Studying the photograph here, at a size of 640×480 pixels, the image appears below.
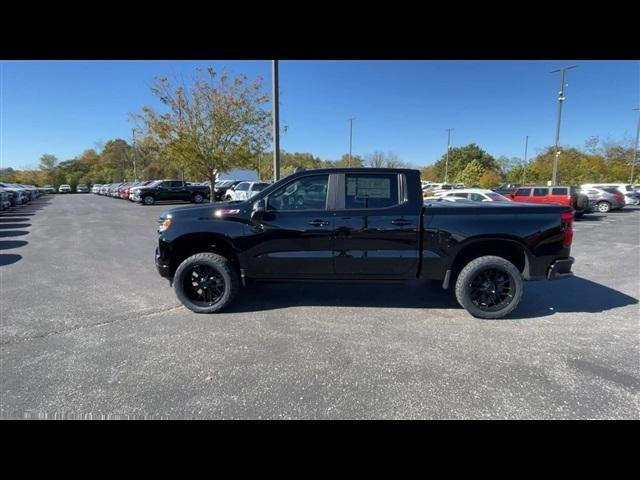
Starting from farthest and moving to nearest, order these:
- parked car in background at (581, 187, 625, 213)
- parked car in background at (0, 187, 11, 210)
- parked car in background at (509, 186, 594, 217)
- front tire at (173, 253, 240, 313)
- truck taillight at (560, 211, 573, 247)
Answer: parked car in background at (581, 187, 625, 213) < parked car in background at (0, 187, 11, 210) < parked car in background at (509, 186, 594, 217) < front tire at (173, 253, 240, 313) < truck taillight at (560, 211, 573, 247)

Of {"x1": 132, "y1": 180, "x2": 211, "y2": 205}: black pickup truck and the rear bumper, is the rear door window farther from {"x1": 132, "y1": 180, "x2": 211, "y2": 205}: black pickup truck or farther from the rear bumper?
{"x1": 132, "y1": 180, "x2": 211, "y2": 205}: black pickup truck

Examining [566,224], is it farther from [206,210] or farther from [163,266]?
[163,266]

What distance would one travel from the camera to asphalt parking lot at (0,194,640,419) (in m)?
2.38

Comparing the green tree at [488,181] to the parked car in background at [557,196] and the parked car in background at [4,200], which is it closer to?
the parked car in background at [557,196]

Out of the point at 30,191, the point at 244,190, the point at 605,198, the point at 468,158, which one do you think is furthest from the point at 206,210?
the point at 468,158

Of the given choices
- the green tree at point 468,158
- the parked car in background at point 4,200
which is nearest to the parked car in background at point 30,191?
the parked car in background at point 4,200

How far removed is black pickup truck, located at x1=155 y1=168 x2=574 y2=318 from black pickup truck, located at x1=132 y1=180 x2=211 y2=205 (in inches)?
879

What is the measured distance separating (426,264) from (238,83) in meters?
17.5

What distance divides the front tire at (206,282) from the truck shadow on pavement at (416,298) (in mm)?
254

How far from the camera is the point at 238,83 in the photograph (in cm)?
1775

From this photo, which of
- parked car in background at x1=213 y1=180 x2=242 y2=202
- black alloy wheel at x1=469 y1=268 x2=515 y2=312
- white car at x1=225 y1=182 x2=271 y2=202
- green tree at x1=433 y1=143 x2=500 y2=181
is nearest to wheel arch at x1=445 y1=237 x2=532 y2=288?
black alloy wheel at x1=469 y1=268 x2=515 y2=312
